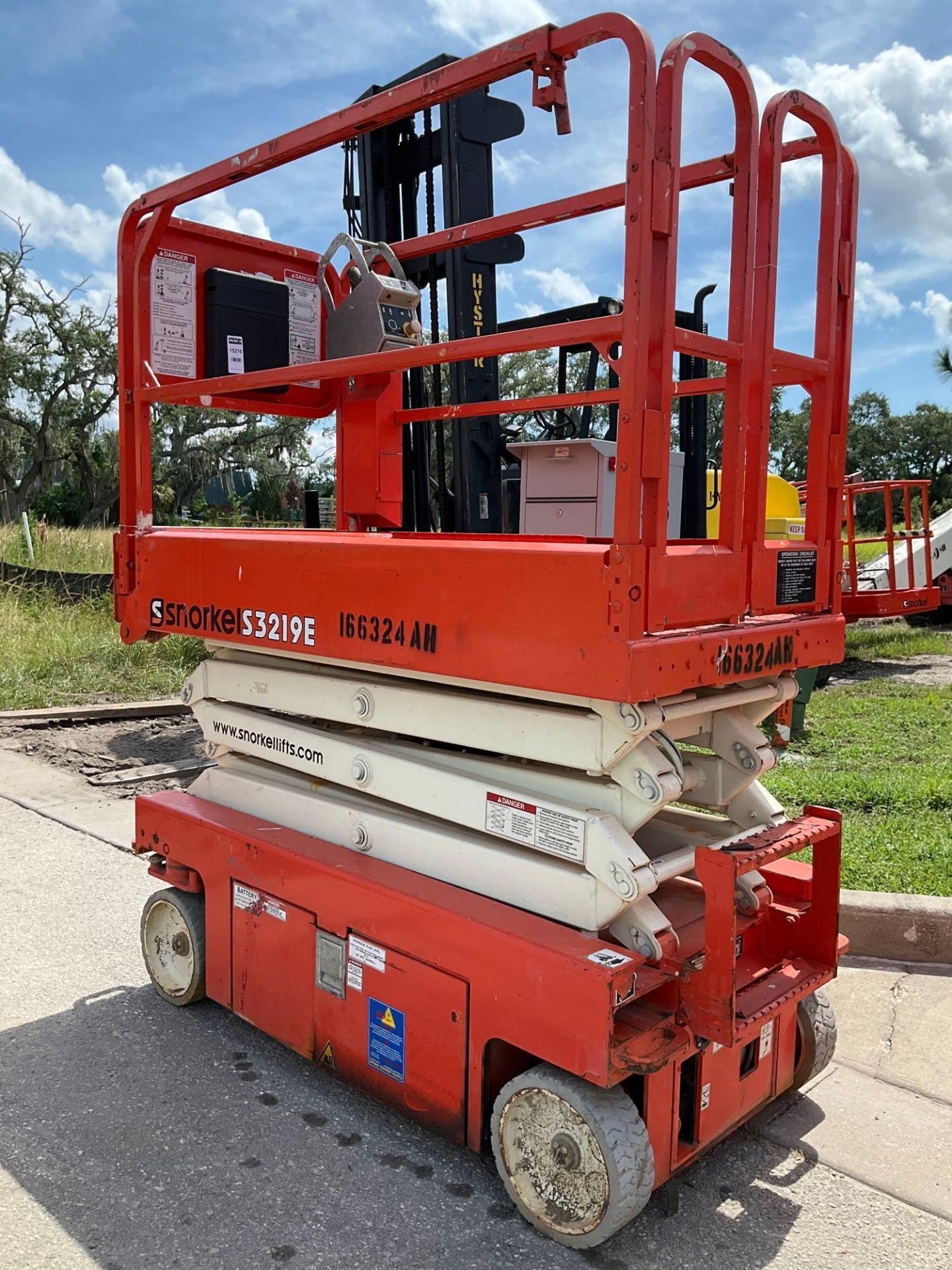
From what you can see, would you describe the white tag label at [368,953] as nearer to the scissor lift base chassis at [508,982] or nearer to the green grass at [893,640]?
the scissor lift base chassis at [508,982]

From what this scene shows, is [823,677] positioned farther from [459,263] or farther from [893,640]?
[459,263]

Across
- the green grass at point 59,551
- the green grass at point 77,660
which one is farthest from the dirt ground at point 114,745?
the green grass at point 59,551

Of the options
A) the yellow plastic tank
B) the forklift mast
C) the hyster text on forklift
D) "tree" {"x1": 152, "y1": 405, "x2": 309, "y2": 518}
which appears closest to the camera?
the hyster text on forklift

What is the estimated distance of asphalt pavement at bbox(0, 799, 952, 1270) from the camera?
2.56 metres

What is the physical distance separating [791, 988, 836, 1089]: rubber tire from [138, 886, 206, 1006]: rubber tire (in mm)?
2013

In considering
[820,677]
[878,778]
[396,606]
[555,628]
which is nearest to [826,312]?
[555,628]

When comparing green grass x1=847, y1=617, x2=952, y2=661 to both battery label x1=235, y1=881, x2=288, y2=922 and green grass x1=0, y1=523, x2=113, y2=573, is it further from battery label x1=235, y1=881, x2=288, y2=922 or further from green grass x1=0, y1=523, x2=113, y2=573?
battery label x1=235, y1=881, x2=288, y2=922

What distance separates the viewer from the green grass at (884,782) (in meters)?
4.70

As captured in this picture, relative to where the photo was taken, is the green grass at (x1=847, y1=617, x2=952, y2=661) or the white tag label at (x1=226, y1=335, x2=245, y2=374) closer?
the white tag label at (x1=226, y1=335, x2=245, y2=374)

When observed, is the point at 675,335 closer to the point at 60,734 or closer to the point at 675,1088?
the point at 675,1088

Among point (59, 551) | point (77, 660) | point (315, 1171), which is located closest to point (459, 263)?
point (315, 1171)

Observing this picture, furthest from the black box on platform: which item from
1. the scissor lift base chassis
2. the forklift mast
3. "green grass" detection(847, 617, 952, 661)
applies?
"green grass" detection(847, 617, 952, 661)

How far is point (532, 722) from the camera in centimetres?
272

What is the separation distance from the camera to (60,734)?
788cm
